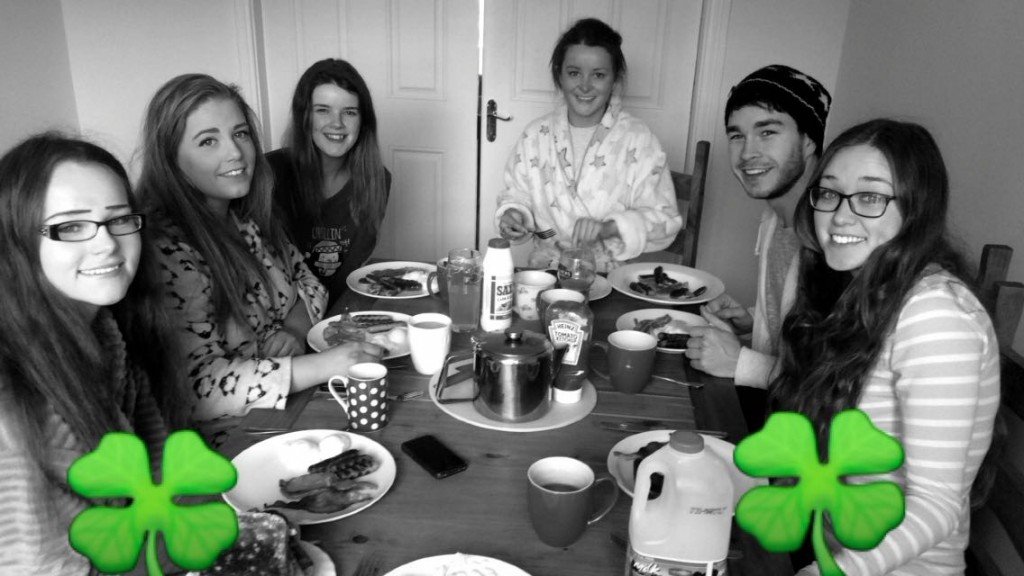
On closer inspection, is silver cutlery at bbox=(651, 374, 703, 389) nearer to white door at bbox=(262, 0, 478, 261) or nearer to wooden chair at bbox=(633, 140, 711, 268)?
wooden chair at bbox=(633, 140, 711, 268)

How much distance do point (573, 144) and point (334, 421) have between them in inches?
63.4

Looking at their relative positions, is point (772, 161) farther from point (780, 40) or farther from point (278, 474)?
point (780, 40)

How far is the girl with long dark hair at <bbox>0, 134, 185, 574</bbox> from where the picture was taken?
2.85 feet

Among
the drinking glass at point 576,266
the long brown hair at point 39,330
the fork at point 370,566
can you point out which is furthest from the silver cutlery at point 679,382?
the long brown hair at point 39,330

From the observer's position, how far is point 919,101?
2266 mm

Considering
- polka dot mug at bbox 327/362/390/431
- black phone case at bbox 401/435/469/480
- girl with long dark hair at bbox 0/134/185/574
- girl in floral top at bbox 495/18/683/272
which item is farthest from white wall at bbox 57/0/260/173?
black phone case at bbox 401/435/469/480

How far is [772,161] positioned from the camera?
1.75 meters

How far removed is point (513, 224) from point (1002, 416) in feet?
4.57

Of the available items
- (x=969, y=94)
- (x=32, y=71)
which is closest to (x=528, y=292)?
(x=969, y=94)

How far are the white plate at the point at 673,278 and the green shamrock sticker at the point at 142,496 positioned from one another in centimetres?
138

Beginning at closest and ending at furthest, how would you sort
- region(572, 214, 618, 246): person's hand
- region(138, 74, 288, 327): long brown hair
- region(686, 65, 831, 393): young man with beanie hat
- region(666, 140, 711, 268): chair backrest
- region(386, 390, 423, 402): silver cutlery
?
region(386, 390, 423, 402): silver cutlery, region(138, 74, 288, 327): long brown hair, region(686, 65, 831, 393): young man with beanie hat, region(572, 214, 618, 246): person's hand, region(666, 140, 711, 268): chair backrest

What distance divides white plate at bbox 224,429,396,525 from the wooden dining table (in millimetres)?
13

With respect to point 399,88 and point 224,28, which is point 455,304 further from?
point 224,28

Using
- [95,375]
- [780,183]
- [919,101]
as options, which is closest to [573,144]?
[780,183]
